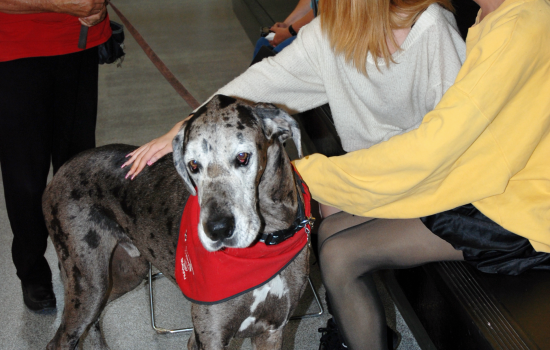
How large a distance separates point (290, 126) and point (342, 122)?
17.5 inches

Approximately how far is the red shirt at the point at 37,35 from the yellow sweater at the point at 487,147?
131cm

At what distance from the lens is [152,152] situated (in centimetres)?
177

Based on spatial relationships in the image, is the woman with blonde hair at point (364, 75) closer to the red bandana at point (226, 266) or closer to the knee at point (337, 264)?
the knee at point (337, 264)

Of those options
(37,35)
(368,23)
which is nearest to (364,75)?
(368,23)

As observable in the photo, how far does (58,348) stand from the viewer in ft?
6.46

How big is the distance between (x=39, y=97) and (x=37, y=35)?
251 mm

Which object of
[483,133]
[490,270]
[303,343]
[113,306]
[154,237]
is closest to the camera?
[483,133]

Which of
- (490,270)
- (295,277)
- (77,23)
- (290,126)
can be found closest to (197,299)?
(295,277)

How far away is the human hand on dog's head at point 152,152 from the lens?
1760 millimetres

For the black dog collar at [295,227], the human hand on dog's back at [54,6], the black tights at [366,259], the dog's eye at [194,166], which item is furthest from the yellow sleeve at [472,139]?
the human hand on dog's back at [54,6]

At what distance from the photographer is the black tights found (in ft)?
5.14

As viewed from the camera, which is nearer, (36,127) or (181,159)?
(181,159)

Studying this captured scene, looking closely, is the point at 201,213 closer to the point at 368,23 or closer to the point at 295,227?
the point at 295,227

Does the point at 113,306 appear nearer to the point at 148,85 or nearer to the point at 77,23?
the point at 77,23
